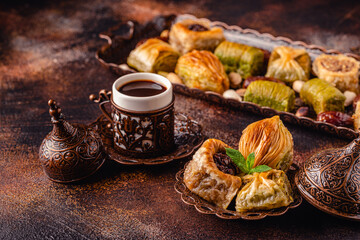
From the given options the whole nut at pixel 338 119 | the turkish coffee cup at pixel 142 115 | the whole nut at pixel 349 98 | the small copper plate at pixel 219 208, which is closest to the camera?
the small copper plate at pixel 219 208

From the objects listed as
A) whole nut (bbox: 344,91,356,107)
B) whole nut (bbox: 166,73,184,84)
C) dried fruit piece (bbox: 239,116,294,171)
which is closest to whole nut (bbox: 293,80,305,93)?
whole nut (bbox: 344,91,356,107)

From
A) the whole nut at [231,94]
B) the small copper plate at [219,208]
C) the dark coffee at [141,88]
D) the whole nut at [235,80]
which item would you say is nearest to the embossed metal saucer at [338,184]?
the small copper plate at [219,208]

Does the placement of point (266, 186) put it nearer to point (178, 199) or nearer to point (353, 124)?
point (178, 199)

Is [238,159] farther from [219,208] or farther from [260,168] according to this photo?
[219,208]

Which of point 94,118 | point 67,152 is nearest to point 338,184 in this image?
point 67,152

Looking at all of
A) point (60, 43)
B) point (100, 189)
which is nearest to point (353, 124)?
point (100, 189)

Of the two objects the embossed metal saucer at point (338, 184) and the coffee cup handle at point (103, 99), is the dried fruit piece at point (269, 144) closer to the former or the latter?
the embossed metal saucer at point (338, 184)
